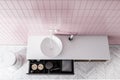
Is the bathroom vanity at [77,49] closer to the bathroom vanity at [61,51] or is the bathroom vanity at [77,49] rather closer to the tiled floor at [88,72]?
the bathroom vanity at [61,51]

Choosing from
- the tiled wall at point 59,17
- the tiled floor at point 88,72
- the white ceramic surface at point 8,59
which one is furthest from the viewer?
the tiled floor at point 88,72

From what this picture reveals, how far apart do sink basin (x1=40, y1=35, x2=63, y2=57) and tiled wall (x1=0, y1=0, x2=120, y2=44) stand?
5.0 inches

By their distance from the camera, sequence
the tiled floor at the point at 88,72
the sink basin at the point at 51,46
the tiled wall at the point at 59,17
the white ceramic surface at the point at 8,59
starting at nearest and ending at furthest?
the tiled wall at the point at 59,17 < the sink basin at the point at 51,46 < the white ceramic surface at the point at 8,59 < the tiled floor at the point at 88,72

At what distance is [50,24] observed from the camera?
76.0 inches

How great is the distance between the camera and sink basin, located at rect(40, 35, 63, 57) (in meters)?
2.12

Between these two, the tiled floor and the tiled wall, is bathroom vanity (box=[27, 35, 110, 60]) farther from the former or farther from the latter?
the tiled floor

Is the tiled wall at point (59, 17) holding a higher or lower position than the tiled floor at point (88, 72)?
higher

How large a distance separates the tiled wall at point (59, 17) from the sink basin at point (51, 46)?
0.13 meters

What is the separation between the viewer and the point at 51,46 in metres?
2.13

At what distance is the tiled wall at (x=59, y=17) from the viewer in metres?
1.49

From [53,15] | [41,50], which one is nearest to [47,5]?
[53,15]

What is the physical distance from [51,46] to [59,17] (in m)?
0.51

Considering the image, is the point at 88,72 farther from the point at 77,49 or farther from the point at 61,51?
the point at 61,51

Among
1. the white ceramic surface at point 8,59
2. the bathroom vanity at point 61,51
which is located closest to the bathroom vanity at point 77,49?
the bathroom vanity at point 61,51
